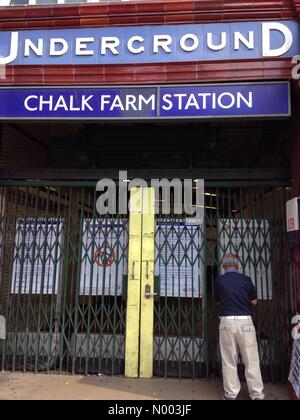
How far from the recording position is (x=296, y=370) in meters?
4.73

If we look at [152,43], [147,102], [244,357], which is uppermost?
[152,43]

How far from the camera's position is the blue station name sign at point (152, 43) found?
527cm

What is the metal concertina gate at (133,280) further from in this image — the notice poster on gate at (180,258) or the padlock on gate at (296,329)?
the padlock on gate at (296,329)

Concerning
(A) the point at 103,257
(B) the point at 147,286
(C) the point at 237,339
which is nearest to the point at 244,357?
(C) the point at 237,339

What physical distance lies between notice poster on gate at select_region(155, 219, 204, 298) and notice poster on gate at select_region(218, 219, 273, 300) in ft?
1.13

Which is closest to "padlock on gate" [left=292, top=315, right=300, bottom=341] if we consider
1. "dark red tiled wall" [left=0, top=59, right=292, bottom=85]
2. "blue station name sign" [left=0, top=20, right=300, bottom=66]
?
"dark red tiled wall" [left=0, top=59, right=292, bottom=85]

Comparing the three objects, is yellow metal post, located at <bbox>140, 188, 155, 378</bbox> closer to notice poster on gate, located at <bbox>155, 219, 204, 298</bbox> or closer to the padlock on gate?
notice poster on gate, located at <bbox>155, 219, 204, 298</bbox>

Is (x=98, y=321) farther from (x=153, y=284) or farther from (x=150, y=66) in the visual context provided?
(x=150, y=66)

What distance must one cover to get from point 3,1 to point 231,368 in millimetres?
5691

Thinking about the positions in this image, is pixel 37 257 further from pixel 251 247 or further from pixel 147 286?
pixel 251 247

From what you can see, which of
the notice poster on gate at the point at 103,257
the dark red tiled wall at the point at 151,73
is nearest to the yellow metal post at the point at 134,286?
the notice poster on gate at the point at 103,257

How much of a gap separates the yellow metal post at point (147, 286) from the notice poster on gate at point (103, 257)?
0.34 meters

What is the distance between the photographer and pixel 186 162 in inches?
254

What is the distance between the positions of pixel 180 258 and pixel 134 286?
0.77m
